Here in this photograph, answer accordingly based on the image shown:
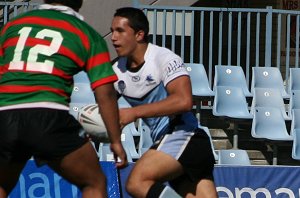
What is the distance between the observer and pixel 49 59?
5.68 m

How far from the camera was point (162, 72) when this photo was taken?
6.67 meters

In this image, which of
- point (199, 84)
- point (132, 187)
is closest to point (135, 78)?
point (132, 187)

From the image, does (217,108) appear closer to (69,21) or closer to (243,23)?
(243,23)

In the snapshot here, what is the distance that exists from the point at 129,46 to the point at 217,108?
5.30 meters

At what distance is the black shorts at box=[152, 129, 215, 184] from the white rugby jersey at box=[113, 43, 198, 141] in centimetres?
7

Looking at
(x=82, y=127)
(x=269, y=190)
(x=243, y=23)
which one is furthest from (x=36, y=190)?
(x=243, y=23)

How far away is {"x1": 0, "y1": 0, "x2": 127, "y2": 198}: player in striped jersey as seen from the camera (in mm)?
5668

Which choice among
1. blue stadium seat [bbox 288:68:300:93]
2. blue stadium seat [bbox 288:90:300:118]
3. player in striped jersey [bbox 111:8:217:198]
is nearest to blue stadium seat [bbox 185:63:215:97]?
blue stadium seat [bbox 288:90:300:118]

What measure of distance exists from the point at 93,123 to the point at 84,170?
490 mm

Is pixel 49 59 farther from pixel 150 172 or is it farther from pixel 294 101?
pixel 294 101

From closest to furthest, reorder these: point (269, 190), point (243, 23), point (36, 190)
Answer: point (36, 190), point (269, 190), point (243, 23)

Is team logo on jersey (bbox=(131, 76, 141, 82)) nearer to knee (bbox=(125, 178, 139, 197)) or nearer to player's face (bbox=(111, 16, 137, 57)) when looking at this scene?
player's face (bbox=(111, 16, 137, 57))

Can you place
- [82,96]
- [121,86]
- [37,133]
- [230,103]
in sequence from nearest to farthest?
[37,133] < [121,86] < [82,96] < [230,103]

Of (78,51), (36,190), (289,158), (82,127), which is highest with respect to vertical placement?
(78,51)
